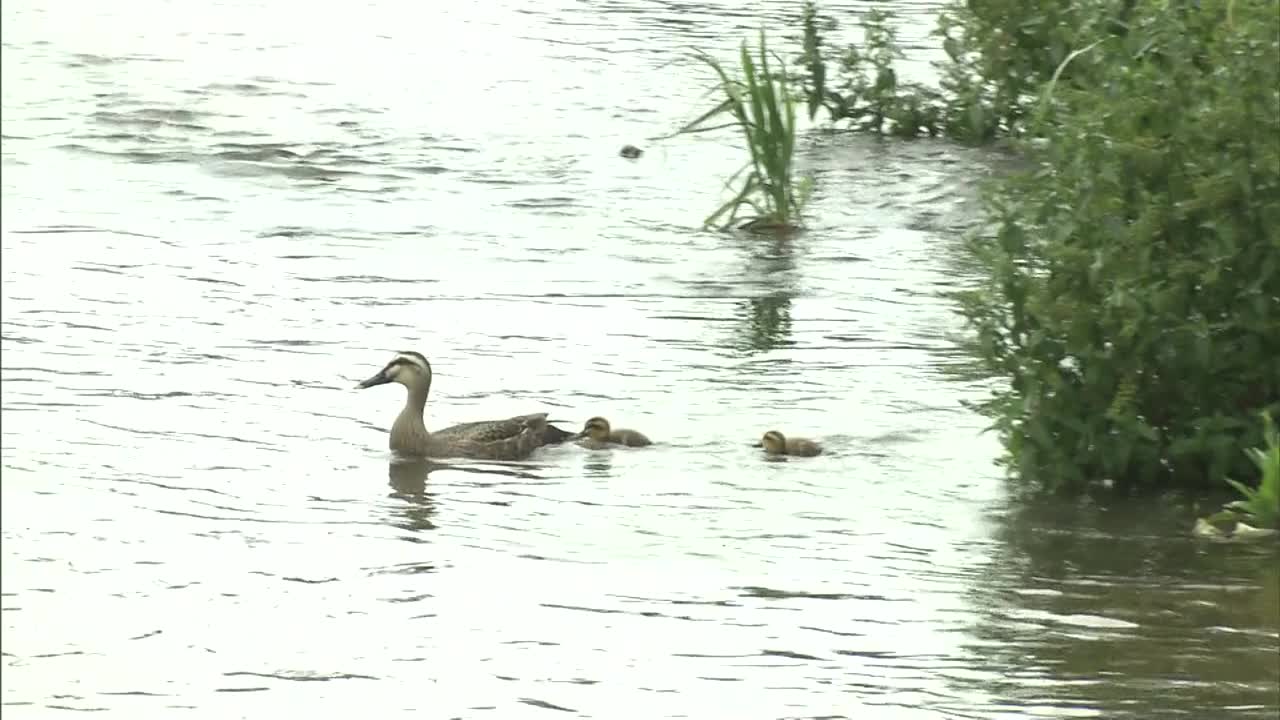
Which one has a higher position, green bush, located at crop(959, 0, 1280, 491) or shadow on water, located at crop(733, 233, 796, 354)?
green bush, located at crop(959, 0, 1280, 491)

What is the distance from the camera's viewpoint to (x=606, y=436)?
11.2 m

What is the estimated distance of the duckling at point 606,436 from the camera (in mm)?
11156

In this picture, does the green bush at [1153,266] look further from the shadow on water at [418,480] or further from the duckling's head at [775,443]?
the shadow on water at [418,480]

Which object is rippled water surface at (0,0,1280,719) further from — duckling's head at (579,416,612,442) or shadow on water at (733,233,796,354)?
duckling's head at (579,416,612,442)

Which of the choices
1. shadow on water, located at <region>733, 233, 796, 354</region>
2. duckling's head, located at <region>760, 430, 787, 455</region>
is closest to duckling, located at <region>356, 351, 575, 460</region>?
duckling's head, located at <region>760, 430, 787, 455</region>

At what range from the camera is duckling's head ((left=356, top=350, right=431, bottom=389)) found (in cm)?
1184

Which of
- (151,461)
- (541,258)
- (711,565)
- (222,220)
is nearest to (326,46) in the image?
(222,220)

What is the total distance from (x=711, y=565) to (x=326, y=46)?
2138cm

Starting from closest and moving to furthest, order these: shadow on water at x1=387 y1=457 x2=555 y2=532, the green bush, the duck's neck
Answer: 1. the green bush
2. shadow on water at x1=387 y1=457 x2=555 y2=532
3. the duck's neck

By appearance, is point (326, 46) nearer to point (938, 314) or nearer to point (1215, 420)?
point (938, 314)

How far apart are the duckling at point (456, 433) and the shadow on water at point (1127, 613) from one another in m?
2.73

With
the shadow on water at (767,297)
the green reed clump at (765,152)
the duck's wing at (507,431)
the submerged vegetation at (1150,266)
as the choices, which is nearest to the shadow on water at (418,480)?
the duck's wing at (507,431)

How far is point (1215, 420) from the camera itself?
30.5 feet

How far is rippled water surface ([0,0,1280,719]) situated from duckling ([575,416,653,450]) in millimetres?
199
